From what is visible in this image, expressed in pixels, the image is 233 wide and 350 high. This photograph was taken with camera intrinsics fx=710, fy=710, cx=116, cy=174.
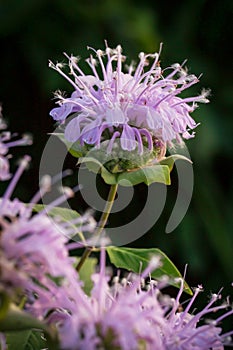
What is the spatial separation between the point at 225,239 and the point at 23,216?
A: 1.40 metres

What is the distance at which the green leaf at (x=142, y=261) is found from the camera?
55 cm

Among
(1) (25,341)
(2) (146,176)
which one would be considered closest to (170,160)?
(2) (146,176)

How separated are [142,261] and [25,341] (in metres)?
0.11

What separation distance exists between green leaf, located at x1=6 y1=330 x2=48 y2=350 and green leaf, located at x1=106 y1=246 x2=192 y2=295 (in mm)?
86

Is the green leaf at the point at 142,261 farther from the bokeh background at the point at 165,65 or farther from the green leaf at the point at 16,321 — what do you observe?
the bokeh background at the point at 165,65

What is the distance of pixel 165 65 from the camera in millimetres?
1785

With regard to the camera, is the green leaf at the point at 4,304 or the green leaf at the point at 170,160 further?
the green leaf at the point at 170,160

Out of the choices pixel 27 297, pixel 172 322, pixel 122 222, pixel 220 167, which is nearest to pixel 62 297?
pixel 27 297

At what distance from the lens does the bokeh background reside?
1762 millimetres

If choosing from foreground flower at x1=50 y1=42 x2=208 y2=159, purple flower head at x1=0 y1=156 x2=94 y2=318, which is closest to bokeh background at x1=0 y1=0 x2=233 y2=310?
foreground flower at x1=50 y1=42 x2=208 y2=159

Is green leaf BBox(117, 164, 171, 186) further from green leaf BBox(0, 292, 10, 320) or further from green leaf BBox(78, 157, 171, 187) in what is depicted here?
green leaf BBox(0, 292, 10, 320)

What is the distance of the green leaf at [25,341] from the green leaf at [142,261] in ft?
0.28

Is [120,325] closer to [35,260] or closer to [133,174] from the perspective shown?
[35,260]

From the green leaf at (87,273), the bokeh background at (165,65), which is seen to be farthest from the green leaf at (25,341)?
the bokeh background at (165,65)
